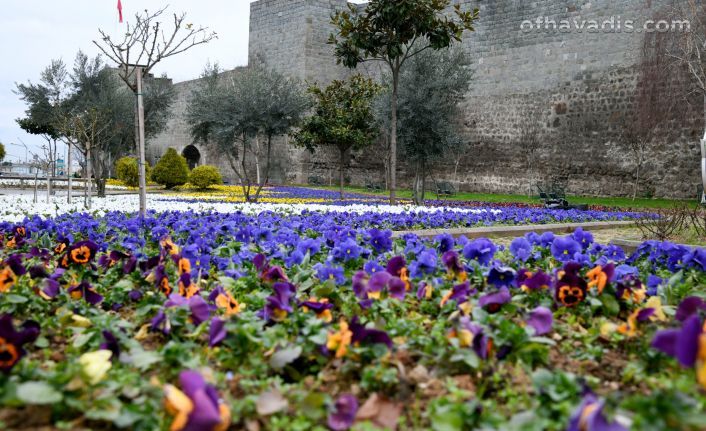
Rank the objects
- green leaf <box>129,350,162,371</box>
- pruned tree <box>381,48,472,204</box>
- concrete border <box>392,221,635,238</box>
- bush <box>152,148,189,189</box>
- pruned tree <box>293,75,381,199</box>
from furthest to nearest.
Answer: bush <box>152,148,189,189</box>
pruned tree <box>293,75,381,199</box>
pruned tree <box>381,48,472,204</box>
concrete border <box>392,221,635,238</box>
green leaf <box>129,350,162,371</box>

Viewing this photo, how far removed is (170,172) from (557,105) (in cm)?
1493

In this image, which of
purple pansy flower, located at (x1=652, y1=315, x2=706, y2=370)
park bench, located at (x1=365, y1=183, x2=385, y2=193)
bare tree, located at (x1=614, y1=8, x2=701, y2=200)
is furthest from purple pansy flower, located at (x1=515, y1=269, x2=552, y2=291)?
park bench, located at (x1=365, y1=183, x2=385, y2=193)

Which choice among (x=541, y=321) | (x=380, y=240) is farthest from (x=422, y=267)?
(x=541, y=321)

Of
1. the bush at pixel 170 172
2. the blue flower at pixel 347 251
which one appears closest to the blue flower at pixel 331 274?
the blue flower at pixel 347 251

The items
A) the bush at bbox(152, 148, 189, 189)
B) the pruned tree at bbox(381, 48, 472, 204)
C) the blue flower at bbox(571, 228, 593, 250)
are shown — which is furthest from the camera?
the bush at bbox(152, 148, 189, 189)

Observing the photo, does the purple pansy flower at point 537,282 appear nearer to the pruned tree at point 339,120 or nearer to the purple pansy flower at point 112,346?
the purple pansy flower at point 112,346

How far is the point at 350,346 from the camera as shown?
1.65m

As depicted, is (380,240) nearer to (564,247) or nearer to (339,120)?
(564,247)

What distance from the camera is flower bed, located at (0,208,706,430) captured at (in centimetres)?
125

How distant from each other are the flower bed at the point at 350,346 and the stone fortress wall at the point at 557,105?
16.4 m

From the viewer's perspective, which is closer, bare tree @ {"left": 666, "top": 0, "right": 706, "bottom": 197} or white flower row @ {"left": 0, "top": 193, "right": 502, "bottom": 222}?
white flower row @ {"left": 0, "top": 193, "right": 502, "bottom": 222}

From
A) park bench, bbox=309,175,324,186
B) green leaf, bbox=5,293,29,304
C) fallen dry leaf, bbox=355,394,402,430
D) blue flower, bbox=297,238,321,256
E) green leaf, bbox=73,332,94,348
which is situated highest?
park bench, bbox=309,175,324,186

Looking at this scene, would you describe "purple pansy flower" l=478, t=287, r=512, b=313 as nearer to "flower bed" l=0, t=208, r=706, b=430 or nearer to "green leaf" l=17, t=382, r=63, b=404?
"flower bed" l=0, t=208, r=706, b=430

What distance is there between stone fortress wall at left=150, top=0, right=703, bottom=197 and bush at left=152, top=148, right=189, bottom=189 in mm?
8404
